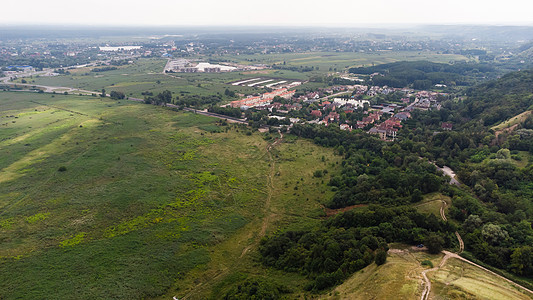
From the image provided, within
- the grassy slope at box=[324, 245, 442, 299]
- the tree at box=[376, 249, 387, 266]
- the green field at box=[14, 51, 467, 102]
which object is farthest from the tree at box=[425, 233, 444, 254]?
the green field at box=[14, 51, 467, 102]

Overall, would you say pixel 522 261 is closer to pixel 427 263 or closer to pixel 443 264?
pixel 443 264

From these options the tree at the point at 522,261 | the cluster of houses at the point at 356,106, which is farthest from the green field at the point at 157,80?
the tree at the point at 522,261

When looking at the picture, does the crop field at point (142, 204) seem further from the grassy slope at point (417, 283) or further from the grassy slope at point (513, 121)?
the grassy slope at point (513, 121)

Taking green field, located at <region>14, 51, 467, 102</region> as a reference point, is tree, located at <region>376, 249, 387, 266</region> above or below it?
below

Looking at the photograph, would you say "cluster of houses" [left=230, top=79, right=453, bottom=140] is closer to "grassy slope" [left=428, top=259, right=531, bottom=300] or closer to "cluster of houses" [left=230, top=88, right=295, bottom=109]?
"cluster of houses" [left=230, top=88, right=295, bottom=109]

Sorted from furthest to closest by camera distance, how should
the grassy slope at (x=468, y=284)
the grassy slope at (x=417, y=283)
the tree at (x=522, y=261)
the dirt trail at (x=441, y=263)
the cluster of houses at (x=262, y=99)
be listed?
the cluster of houses at (x=262, y=99) < the tree at (x=522, y=261) < the dirt trail at (x=441, y=263) < the grassy slope at (x=417, y=283) < the grassy slope at (x=468, y=284)

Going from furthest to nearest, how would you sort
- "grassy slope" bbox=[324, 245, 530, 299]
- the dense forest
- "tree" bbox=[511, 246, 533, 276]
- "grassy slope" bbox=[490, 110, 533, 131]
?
"grassy slope" bbox=[490, 110, 533, 131] → the dense forest → "tree" bbox=[511, 246, 533, 276] → "grassy slope" bbox=[324, 245, 530, 299]

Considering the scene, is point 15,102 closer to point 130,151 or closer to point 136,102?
point 136,102
